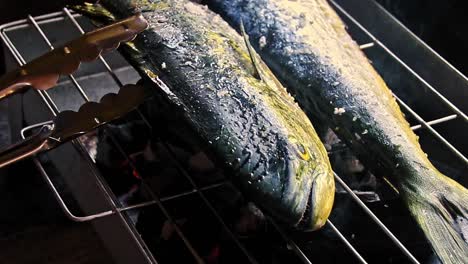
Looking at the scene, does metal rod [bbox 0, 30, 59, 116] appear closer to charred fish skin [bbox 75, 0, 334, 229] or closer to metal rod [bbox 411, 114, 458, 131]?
charred fish skin [bbox 75, 0, 334, 229]

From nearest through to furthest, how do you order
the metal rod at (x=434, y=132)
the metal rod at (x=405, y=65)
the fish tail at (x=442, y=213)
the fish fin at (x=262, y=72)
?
the fish tail at (x=442, y=213), the fish fin at (x=262, y=72), the metal rod at (x=434, y=132), the metal rod at (x=405, y=65)

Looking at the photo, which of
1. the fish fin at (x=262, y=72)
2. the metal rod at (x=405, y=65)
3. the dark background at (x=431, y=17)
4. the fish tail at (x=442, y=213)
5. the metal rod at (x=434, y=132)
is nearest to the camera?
the fish tail at (x=442, y=213)

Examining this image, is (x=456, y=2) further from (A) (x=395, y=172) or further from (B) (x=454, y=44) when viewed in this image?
(A) (x=395, y=172)

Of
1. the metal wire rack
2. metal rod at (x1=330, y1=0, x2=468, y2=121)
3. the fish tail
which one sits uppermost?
metal rod at (x1=330, y1=0, x2=468, y2=121)

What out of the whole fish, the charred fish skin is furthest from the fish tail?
the charred fish skin

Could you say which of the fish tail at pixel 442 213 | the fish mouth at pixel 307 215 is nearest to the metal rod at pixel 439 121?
the fish tail at pixel 442 213

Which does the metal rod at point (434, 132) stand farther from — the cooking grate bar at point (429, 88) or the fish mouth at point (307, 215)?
the fish mouth at point (307, 215)

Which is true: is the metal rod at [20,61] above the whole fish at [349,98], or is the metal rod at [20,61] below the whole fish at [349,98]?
below
